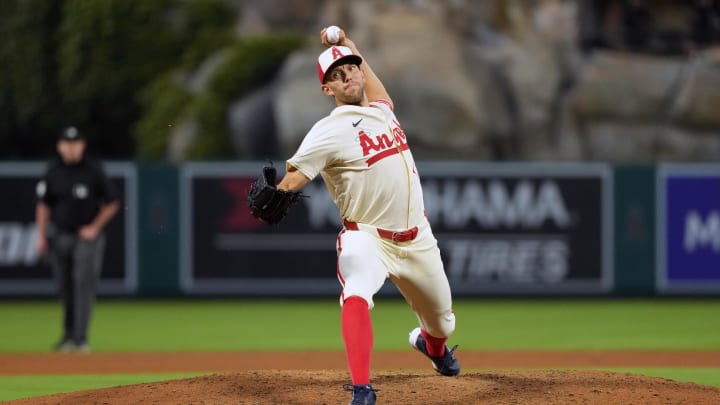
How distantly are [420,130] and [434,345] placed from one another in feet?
33.3

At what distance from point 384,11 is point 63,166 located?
8764 millimetres

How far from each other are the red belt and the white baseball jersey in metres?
0.03

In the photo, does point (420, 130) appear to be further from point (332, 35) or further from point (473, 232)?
point (332, 35)

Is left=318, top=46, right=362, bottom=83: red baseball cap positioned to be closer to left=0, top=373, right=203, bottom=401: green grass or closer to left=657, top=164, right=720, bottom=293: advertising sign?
left=0, top=373, right=203, bottom=401: green grass

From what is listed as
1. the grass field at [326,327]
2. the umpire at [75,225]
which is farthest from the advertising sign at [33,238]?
the umpire at [75,225]

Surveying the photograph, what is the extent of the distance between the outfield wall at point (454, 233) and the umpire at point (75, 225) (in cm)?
400

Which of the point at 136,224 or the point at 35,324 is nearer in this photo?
the point at 35,324

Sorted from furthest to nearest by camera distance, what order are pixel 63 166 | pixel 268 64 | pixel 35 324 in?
pixel 268 64, pixel 35 324, pixel 63 166

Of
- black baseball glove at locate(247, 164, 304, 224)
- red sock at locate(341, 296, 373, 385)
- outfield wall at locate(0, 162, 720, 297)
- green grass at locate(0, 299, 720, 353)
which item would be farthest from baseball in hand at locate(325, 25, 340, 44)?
outfield wall at locate(0, 162, 720, 297)

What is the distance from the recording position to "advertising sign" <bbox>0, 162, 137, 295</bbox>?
15031 mm

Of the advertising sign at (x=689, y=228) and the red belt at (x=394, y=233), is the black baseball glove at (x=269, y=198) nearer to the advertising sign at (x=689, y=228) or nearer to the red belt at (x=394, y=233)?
the red belt at (x=394, y=233)

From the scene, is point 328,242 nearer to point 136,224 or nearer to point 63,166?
point 136,224

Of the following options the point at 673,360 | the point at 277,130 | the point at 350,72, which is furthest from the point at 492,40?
the point at 350,72

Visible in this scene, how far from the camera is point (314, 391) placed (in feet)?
22.4
